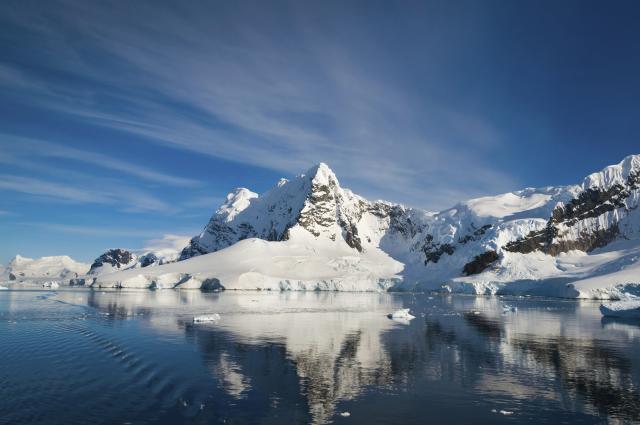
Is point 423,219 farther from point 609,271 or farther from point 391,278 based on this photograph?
point 609,271

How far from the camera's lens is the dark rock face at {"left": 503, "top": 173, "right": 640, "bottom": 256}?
12031 centimetres

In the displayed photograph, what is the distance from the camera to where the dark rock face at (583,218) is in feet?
395

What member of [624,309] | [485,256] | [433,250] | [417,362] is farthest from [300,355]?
[433,250]

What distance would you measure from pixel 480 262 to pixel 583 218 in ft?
104

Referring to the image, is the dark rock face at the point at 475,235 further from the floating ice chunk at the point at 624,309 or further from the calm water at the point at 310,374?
the calm water at the point at 310,374

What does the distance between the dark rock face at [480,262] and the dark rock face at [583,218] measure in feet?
23.3

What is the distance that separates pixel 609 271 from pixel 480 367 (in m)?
80.2

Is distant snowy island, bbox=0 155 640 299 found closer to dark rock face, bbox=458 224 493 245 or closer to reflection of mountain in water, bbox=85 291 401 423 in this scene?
dark rock face, bbox=458 224 493 245

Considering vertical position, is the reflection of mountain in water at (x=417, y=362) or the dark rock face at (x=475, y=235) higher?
the dark rock face at (x=475, y=235)

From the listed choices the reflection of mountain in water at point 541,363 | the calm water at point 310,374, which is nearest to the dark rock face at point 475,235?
the reflection of mountain in water at point 541,363

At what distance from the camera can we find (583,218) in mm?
124750

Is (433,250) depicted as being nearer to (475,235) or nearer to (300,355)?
(475,235)

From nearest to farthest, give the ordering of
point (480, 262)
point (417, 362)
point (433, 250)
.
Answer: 1. point (417, 362)
2. point (480, 262)
3. point (433, 250)

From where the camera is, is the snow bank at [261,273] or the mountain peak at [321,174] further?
the mountain peak at [321,174]
